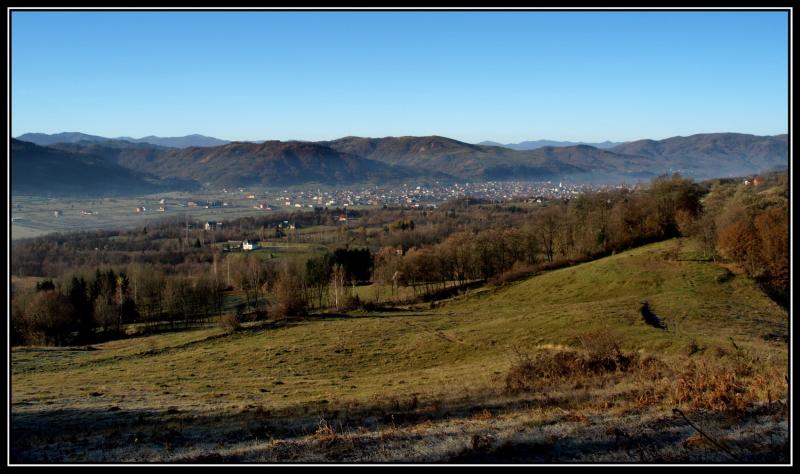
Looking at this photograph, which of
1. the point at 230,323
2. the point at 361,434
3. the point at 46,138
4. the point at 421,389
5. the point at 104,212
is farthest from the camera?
the point at 46,138

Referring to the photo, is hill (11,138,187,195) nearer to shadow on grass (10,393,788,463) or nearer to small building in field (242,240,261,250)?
shadow on grass (10,393,788,463)

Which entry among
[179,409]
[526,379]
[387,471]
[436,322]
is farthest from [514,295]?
[387,471]

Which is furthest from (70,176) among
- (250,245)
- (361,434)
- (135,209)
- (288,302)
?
(361,434)

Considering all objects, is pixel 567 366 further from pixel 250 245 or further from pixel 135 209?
pixel 250 245

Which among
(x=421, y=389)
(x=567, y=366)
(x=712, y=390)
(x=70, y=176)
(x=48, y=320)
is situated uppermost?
(x=70, y=176)

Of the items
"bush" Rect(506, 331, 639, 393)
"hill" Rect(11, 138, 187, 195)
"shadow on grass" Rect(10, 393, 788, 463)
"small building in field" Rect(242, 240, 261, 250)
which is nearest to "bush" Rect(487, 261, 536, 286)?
"bush" Rect(506, 331, 639, 393)

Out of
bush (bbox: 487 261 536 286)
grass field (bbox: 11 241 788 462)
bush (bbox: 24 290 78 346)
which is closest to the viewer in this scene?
grass field (bbox: 11 241 788 462)

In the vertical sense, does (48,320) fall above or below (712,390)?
below
